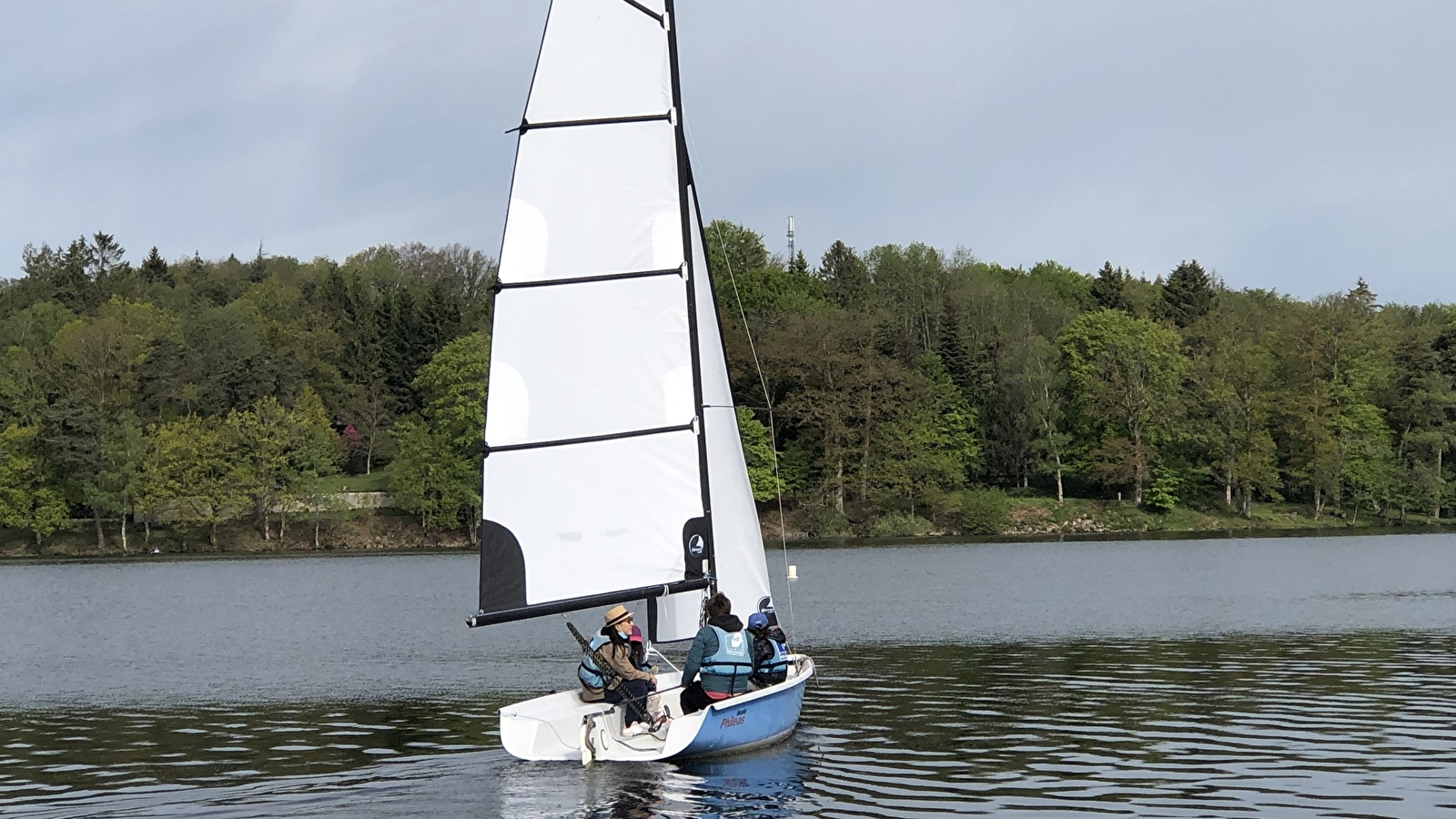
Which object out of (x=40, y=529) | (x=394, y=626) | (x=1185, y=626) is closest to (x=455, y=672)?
(x=394, y=626)

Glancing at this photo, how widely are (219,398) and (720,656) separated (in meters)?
88.2

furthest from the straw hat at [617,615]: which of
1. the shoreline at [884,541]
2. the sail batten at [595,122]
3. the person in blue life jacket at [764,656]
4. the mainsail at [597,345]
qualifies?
the shoreline at [884,541]

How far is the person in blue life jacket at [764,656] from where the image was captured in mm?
18953

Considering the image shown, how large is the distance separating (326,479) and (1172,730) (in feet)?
260

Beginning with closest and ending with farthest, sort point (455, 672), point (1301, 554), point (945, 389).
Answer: point (455, 672) < point (1301, 554) < point (945, 389)

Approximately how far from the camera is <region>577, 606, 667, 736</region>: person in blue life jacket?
17.5 metres

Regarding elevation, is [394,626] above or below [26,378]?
below

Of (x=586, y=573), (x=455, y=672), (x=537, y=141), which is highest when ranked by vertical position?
(x=537, y=141)

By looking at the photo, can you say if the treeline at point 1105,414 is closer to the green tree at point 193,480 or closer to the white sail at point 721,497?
the green tree at point 193,480

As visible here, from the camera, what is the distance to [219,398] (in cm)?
9994

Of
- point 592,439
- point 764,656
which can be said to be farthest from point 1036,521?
point 592,439

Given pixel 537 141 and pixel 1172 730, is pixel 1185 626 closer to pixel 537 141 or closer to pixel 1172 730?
pixel 1172 730

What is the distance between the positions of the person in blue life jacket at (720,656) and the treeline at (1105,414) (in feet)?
239

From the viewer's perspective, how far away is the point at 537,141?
18.2 meters
